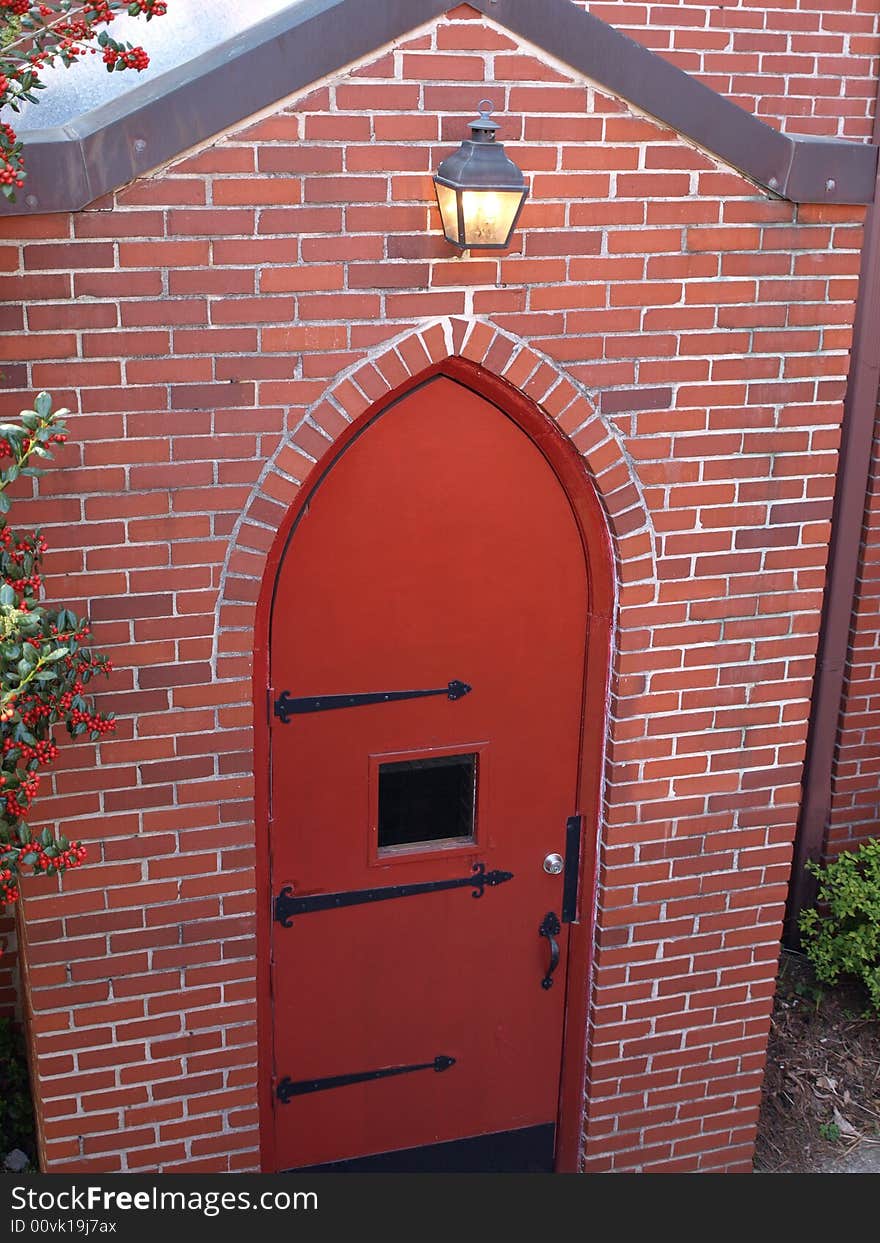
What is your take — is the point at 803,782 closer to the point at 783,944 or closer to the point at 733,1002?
the point at 783,944

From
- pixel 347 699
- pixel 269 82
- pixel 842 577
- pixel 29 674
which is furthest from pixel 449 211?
pixel 842 577

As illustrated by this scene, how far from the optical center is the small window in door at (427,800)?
13.0 ft

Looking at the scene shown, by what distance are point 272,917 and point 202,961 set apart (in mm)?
252

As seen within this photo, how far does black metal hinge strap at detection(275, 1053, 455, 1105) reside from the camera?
13.4 feet

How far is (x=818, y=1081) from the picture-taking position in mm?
5219

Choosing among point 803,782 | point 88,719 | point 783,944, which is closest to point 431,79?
point 88,719

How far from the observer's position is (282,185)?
3.25 meters

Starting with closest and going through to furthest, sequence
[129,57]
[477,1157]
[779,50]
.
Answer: [129,57] → [477,1157] → [779,50]

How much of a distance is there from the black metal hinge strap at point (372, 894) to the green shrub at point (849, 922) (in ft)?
6.65

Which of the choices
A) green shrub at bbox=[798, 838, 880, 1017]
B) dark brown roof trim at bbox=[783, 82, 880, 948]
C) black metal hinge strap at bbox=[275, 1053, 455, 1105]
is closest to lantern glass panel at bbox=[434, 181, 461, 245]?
dark brown roof trim at bbox=[783, 82, 880, 948]

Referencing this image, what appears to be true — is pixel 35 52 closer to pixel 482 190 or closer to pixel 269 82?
pixel 269 82

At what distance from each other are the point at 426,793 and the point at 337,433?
1179 mm

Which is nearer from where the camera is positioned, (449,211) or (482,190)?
(482,190)

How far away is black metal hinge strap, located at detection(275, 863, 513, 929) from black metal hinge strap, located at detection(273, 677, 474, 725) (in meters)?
0.56
